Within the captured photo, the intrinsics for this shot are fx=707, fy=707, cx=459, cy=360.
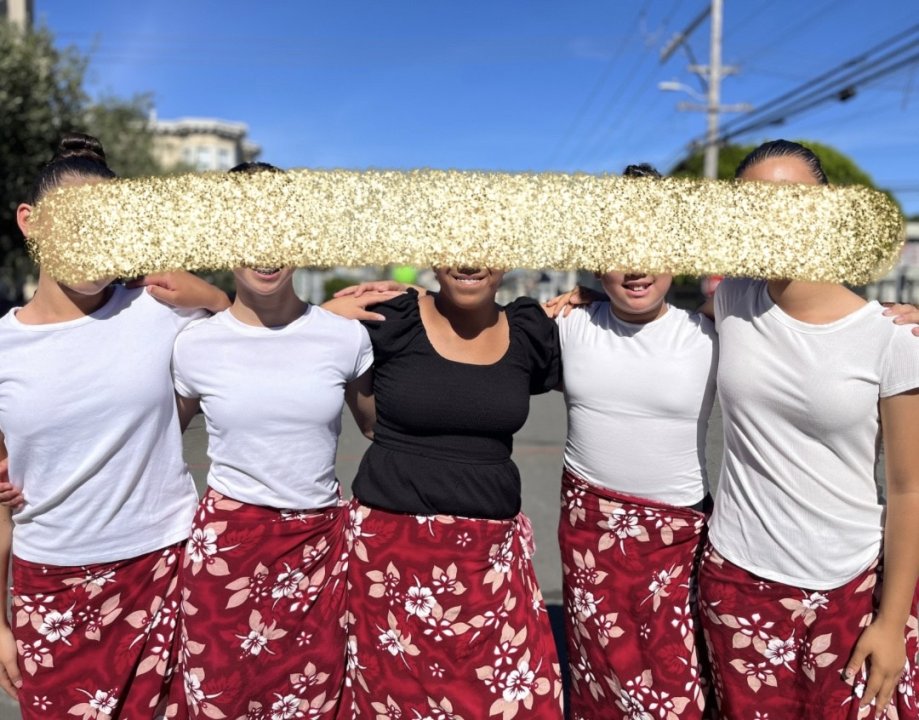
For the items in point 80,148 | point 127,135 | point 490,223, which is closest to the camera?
point 490,223

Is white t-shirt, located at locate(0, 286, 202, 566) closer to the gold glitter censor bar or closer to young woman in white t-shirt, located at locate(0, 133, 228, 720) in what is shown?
young woman in white t-shirt, located at locate(0, 133, 228, 720)

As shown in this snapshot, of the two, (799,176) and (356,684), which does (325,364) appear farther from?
(799,176)

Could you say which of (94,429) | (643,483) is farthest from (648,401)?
(94,429)

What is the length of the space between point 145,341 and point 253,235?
1.43ft

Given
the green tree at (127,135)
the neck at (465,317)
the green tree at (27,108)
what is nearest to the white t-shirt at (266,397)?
the neck at (465,317)

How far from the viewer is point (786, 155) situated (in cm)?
144

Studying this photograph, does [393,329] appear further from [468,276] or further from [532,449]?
[532,449]

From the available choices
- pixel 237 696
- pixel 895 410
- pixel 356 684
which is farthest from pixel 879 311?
pixel 237 696

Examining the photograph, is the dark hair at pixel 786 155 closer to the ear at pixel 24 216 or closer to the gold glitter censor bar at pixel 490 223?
the gold glitter censor bar at pixel 490 223

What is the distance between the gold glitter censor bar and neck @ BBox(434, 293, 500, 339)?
1.19 ft

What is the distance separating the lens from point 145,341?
1.58 metres

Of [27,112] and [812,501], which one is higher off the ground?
[27,112]

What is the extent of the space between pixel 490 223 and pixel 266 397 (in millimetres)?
628

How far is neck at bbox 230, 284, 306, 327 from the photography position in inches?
61.3
